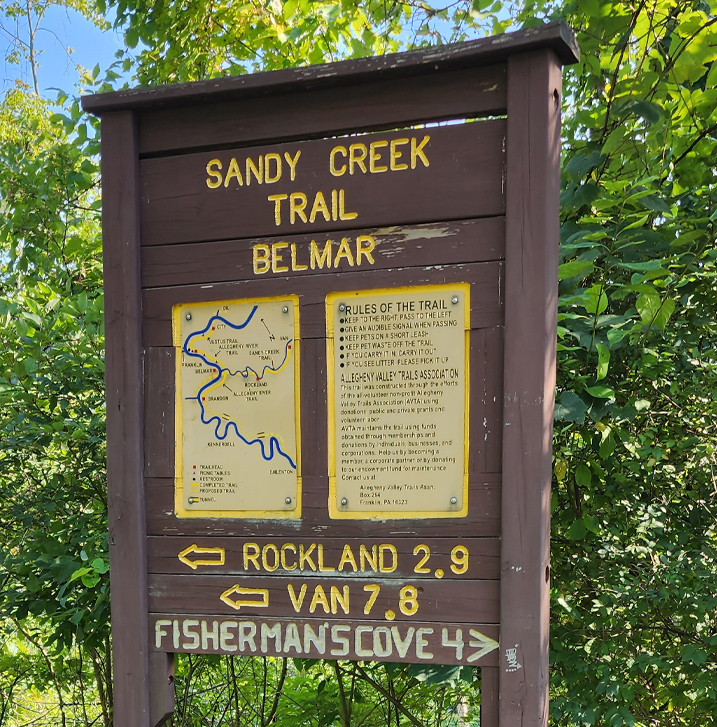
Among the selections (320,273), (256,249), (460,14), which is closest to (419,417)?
(320,273)

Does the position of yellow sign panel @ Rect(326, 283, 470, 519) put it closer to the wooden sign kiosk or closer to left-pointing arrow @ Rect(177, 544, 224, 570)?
the wooden sign kiosk

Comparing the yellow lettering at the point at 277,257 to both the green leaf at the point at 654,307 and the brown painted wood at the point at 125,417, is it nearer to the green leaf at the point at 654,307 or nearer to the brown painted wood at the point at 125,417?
the brown painted wood at the point at 125,417

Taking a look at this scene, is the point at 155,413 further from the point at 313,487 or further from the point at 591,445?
the point at 591,445

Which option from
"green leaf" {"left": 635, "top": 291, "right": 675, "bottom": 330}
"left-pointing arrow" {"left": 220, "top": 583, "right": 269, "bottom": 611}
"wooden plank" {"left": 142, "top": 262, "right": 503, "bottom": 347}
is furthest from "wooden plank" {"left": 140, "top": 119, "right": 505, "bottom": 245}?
"left-pointing arrow" {"left": 220, "top": 583, "right": 269, "bottom": 611}

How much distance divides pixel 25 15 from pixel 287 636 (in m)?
13.0


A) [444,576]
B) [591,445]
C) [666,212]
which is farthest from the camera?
[591,445]

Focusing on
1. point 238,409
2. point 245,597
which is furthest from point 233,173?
point 245,597

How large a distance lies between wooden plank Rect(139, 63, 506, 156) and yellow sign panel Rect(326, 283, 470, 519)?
461 millimetres

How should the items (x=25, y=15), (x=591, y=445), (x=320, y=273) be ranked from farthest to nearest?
1. (x=25, y=15)
2. (x=591, y=445)
3. (x=320, y=273)

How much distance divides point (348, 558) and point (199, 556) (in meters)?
0.44

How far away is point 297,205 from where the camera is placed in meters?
1.83

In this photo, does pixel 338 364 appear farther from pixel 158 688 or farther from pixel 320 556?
pixel 158 688

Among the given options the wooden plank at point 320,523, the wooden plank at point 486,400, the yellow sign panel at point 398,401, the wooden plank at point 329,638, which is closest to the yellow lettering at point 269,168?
the yellow sign panel at point 398,401

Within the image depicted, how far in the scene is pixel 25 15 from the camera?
11383 mm
